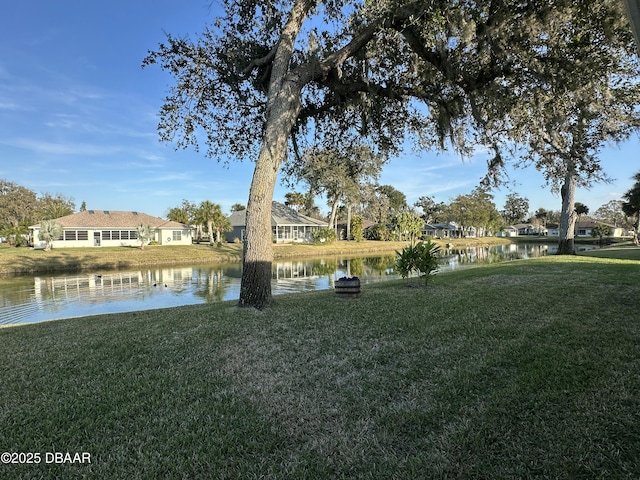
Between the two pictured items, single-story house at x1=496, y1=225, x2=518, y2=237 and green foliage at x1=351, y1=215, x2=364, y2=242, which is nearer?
green foliage at x1=351, y1=215, x2=364, y2=242

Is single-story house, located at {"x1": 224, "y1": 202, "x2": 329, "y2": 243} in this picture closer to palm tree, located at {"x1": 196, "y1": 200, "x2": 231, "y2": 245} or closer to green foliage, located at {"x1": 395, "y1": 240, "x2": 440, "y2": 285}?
palm tree, located at {"x1": 196, "y1": 200, "x2": 231, "y2": 245}

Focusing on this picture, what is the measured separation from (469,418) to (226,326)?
3.55 meters

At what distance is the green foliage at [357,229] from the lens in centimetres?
4531

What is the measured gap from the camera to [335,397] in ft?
10.2

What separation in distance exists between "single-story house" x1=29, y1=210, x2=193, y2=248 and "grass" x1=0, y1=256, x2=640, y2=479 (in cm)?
3173

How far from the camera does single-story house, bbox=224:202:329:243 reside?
4081 cm

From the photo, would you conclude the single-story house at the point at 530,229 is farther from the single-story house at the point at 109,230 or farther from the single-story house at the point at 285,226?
the single-story house at the point at 109,230

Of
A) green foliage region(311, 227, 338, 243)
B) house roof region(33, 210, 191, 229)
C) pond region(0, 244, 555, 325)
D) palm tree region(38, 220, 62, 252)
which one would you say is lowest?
pond region(0, 244, 555, 325)

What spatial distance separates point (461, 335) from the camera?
4621mm

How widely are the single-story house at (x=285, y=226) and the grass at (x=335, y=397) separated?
116ft

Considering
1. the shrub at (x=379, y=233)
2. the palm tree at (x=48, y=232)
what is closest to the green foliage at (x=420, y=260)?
the palm tree at (x=48, y=232)

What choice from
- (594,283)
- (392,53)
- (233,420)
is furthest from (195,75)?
(594,283)

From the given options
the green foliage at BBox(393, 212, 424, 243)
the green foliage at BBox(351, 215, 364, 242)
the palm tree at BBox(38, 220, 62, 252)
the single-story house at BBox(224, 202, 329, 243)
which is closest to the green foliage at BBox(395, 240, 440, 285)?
the palm tree at BBox(38, 220, 62, 252)

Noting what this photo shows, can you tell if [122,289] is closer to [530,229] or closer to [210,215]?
[210,215]
